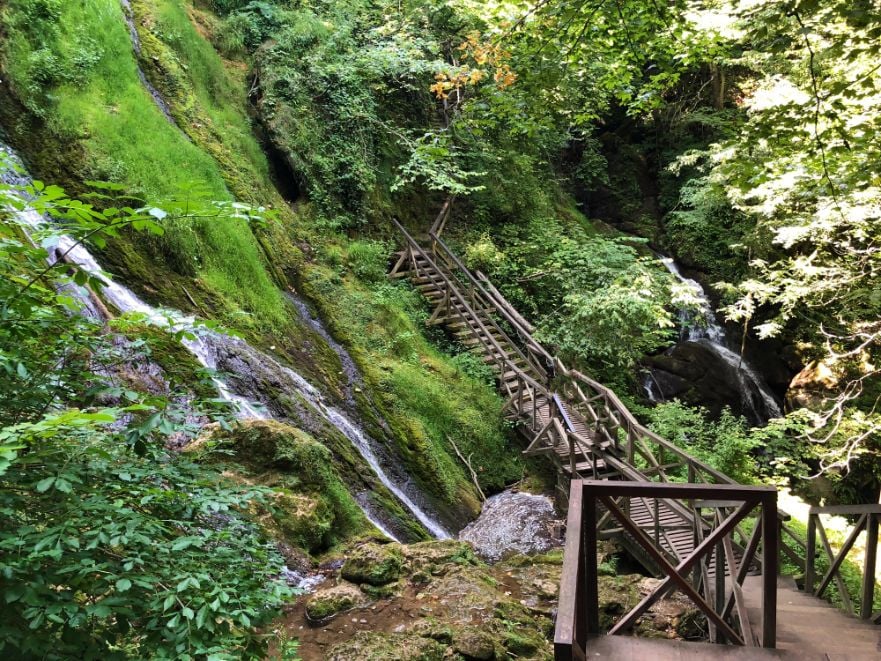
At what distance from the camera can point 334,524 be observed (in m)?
6.14

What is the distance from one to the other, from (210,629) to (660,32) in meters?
5.80

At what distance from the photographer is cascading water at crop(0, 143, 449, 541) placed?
6266 mm

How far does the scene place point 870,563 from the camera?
3.63 m

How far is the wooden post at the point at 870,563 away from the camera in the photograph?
3.56 metres

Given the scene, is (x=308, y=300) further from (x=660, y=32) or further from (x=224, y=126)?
(x=660, y=32)

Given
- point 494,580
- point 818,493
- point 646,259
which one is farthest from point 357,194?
point 818,493

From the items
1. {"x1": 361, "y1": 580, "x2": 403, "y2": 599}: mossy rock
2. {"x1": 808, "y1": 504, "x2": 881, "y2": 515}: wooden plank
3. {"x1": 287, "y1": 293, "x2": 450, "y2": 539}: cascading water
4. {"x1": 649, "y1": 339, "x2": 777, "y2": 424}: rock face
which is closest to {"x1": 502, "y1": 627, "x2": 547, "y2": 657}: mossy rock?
{"x1": 361, "y1": 580, "x2": 403, "y2": 599}: mossy rock

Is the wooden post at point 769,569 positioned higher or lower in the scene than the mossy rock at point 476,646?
higher

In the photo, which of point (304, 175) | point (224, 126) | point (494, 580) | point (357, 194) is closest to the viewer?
point (494, 580)

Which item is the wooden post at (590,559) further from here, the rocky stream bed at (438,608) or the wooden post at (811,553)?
the wooden post at (811,553)

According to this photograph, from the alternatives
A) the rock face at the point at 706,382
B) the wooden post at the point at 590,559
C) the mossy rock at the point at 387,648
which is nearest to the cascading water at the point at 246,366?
the mossy rock at the point at 387,648

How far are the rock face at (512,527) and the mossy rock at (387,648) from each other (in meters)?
3.29

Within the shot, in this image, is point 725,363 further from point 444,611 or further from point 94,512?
point 94,512

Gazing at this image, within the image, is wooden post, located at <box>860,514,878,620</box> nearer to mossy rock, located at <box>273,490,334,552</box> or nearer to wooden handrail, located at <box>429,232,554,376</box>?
mossy rock, located at <box>273,490,334,552</box>
